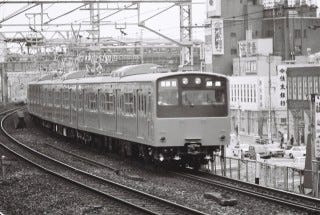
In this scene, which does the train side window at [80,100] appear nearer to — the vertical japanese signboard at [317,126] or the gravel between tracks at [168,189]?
the gravel between tracks at [168,189]

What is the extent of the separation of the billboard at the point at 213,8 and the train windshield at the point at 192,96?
70.1 meters

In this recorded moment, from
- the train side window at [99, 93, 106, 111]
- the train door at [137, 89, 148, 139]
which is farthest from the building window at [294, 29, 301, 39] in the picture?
the train door at [137, 89, 148, 139]

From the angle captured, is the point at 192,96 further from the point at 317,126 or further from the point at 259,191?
the point at 259,191

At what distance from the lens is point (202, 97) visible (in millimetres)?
18000

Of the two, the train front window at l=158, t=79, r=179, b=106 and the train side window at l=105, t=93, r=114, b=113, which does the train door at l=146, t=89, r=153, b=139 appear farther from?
the train side window at l=105, t=93, r=114, b=113

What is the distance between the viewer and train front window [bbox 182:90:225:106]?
17859mm

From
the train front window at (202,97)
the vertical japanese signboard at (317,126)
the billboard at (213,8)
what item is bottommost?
the vertical japanese signboard at (317,126)

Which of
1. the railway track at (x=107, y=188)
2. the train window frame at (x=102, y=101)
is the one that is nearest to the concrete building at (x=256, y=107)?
the train window frame at (x=102, y=101)

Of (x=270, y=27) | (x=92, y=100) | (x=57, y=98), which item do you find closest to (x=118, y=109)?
(x=92, y=100)

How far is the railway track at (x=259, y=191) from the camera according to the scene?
1295 centimetres

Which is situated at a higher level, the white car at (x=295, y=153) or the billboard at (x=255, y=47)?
the billboard at (x=255, y=47)

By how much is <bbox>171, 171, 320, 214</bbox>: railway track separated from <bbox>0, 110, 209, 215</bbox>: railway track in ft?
6.14

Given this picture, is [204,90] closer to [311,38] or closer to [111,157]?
[111,157]

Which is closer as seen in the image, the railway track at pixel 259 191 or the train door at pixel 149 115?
the railway track at pixel 259 191
